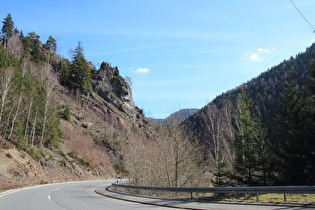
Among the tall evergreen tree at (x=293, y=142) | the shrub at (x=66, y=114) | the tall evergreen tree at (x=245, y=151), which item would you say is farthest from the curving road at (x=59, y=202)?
the shrub at (x=66, y=114)

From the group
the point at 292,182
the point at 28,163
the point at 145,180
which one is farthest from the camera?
the point at 28,163

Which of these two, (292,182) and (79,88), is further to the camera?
(79,88)

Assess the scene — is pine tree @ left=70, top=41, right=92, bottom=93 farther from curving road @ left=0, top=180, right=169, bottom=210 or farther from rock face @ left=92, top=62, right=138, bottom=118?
curving road @ left=0, top=180, right=169, bottom=210

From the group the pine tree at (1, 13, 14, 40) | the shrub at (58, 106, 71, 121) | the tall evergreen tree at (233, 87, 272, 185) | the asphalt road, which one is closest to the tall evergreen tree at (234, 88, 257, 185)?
the tall evergreen tree at (233, 87, 272, 185)

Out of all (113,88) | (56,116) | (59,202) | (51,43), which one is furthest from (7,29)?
(59,202)

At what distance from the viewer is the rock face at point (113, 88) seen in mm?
95369

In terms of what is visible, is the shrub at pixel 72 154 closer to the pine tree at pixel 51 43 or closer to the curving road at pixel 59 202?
the curving road at pixel 59 202

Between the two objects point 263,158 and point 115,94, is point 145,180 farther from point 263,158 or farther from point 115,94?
point 115,94

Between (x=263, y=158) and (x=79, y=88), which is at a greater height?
(x=79, y=88)

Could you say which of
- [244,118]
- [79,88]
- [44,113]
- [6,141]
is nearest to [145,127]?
[79,88]

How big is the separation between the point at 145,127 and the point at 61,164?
5956cm

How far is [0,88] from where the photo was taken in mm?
36594

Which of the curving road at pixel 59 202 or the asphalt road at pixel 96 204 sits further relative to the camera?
the curving road at pixel 59 202

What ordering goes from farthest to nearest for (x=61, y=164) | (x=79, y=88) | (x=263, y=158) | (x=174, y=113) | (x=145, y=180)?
(x=79, y=88), (x=61, y=164), (x=145, y=180), (x=174, y=113), (x=263, y=158)
